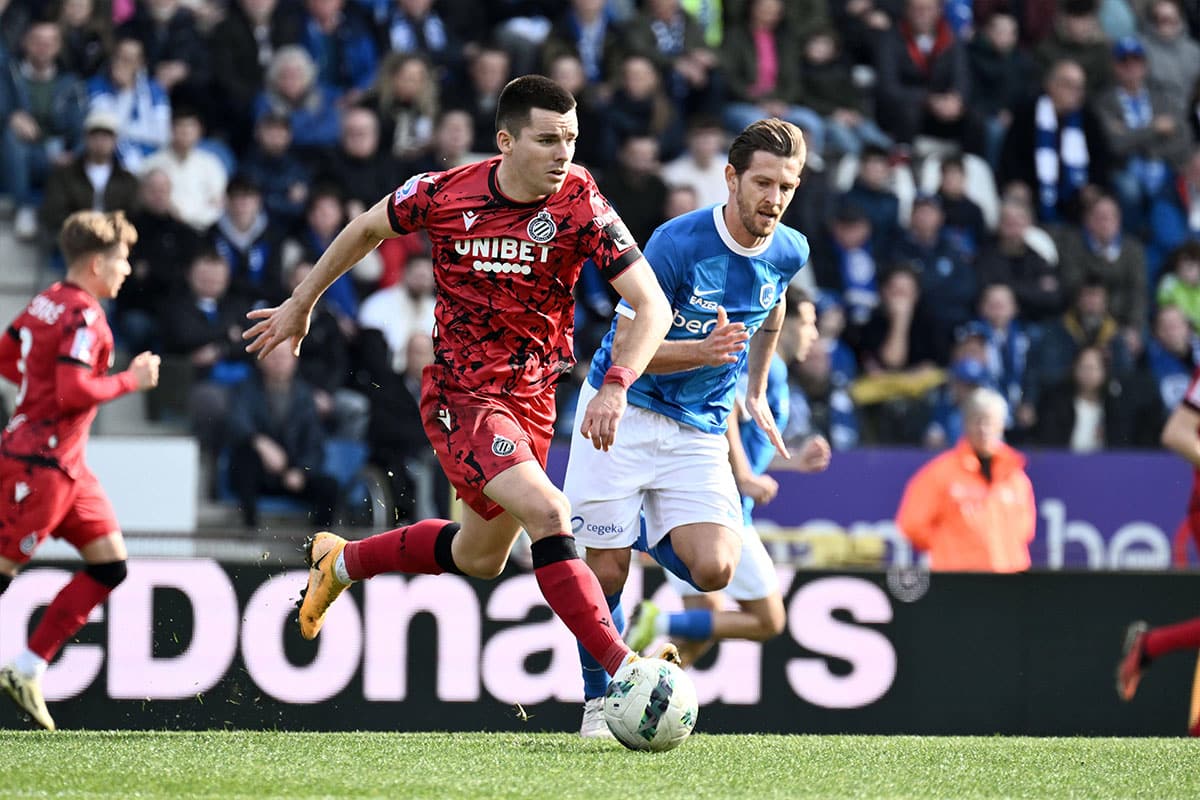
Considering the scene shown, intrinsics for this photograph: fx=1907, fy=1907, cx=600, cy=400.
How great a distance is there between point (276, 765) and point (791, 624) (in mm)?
3599

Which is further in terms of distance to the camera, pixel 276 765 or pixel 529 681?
pixel 529 681

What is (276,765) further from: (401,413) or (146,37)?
(146,37)

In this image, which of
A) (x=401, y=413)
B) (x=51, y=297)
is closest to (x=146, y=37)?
(x=401, y=413)

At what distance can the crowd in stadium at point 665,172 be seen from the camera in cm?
1217

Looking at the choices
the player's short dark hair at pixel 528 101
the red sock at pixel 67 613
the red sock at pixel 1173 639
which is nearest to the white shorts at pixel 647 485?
the player's short dark hair at pixel 528 101

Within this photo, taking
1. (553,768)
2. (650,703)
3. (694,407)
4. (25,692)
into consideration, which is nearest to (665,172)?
(694,407)

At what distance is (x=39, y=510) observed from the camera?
25.5 feet

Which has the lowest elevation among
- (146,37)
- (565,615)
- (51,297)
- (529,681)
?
(529,681)

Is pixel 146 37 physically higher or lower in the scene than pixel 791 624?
higher

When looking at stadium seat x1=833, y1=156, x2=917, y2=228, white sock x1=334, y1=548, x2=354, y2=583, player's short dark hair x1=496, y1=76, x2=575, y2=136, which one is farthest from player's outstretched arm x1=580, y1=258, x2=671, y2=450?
stadium seat x1=833, y1=156, x2=917, y2=228

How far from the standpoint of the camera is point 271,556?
9680mm

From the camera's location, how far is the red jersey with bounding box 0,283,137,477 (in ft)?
25.2

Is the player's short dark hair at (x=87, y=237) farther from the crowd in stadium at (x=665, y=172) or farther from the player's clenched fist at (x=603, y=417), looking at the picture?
the crowd in stadium at (x=665, y=172)

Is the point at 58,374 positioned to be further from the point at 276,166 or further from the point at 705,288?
the point at 276,166
